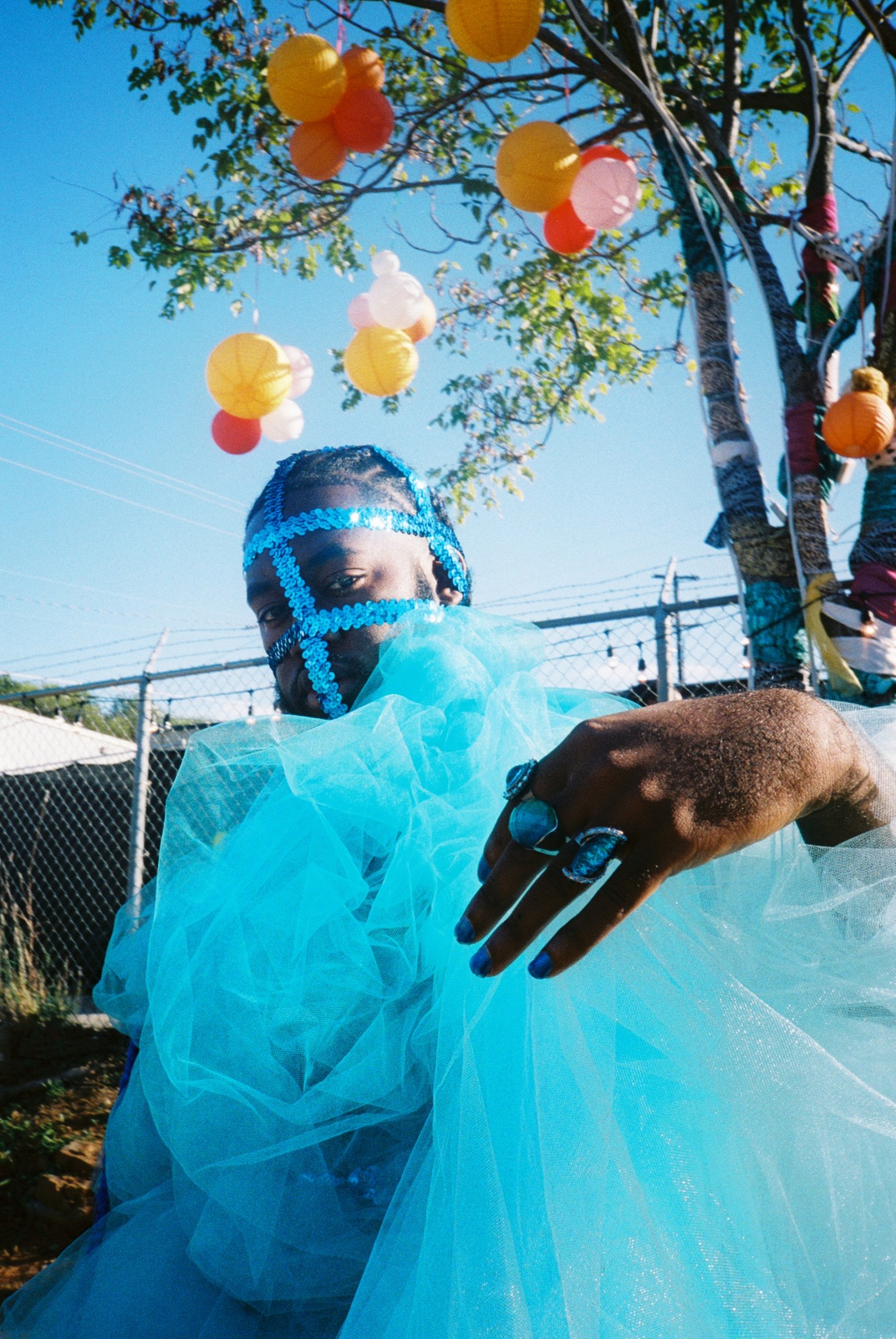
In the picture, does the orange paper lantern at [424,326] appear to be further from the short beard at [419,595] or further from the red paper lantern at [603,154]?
the short beard at [419,595]

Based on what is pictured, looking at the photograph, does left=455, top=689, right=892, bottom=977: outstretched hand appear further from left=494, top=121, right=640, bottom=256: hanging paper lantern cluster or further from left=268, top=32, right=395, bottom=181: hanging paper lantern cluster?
left=268, top=32, right=395, bottom=181: hanging paper lantern cluster

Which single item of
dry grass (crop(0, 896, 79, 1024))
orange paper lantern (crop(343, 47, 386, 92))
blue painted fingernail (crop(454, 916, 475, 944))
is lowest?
dry grass (crop(0, 896, 79, 1024))

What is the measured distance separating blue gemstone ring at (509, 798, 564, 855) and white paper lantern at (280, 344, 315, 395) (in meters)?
3.80

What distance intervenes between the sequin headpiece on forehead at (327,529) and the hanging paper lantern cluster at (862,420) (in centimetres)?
171

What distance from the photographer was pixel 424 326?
14.5ft

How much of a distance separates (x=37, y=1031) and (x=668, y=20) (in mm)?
6303

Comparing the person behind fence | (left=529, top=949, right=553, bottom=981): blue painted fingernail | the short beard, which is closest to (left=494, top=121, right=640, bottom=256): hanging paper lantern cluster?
the short beard

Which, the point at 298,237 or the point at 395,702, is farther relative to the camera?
the point at 298,237

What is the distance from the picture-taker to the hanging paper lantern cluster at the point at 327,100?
338 centimetres

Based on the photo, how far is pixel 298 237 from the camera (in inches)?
199

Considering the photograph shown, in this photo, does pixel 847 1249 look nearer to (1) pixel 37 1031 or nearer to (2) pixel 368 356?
(2) pixel 368 356

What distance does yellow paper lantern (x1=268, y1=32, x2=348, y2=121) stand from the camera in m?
3.36

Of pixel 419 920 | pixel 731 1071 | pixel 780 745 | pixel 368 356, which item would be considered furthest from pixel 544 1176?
pixel 368 356

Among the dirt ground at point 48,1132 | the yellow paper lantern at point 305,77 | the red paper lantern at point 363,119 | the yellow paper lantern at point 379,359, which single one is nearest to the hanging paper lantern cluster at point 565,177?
the red paper lantern at point 363,119
